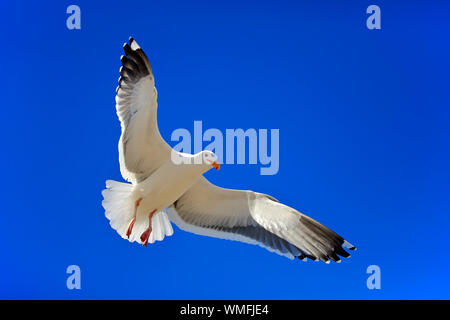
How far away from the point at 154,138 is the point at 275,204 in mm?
1016

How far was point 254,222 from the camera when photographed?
3938 mm

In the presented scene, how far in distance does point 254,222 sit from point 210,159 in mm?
685

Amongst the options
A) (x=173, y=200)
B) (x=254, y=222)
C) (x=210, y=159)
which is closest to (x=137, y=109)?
(x=210, y=159)

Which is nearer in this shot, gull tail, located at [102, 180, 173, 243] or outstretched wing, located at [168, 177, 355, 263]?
outstretched wing, located at [168, 177, 355, 263]

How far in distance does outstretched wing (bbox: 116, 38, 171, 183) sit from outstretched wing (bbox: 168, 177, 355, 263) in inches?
19.8

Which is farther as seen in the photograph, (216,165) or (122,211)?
(122,211)

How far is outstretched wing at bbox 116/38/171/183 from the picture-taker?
11.4ft

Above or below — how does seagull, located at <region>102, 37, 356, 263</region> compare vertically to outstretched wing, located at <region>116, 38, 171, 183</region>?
below

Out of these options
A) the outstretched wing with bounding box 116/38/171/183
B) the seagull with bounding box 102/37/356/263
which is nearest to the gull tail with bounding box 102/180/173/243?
the seagull with bounding box 102/37/356/263

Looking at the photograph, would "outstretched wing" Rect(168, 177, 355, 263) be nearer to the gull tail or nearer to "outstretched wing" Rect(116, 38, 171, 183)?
the gull tail

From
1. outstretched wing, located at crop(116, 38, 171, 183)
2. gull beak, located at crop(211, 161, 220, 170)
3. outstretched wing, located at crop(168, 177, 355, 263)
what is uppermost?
outstretched wing, located at crop(116, 38, 171, 183)

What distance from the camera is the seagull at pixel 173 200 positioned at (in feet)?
11.5

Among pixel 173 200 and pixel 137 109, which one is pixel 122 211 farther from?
pixel 137 109

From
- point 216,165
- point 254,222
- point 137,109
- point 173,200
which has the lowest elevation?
point 254,222
